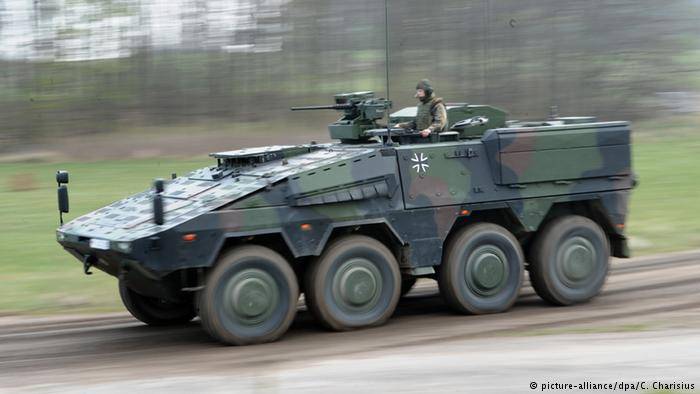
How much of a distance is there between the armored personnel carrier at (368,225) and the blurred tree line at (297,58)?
2324cm

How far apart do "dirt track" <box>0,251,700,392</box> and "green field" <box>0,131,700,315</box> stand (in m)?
1.29

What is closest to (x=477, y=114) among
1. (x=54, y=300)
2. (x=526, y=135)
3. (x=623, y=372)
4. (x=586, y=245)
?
(x=526, y=135)

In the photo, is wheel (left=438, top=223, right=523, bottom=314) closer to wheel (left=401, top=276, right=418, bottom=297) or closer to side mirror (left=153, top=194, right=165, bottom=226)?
wheel (left=401, top=276, right=418, bottom=297)

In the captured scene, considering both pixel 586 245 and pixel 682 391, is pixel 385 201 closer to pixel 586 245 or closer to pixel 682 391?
pixel 586 245

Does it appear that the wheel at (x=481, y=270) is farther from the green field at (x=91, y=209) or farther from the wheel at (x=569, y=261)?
the green field at (x=91, y=209)

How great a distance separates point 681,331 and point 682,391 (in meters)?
3.01

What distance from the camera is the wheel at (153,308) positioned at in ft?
36.4

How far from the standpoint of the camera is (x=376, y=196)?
10.3 meters

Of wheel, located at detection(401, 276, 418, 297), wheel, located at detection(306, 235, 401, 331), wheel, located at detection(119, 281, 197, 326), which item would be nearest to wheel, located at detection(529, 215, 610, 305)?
wheel, located at detection(401, 276, 418, 297)

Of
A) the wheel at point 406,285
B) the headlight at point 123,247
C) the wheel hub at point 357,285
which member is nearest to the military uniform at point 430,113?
the wheel at point 406,285

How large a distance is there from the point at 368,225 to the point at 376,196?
0.35 m

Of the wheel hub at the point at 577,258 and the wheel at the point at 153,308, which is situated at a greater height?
the wheel hub at the point at 577,258

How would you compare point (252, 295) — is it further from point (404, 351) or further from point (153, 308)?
point (153, 308)

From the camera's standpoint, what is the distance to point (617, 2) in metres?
37.7
